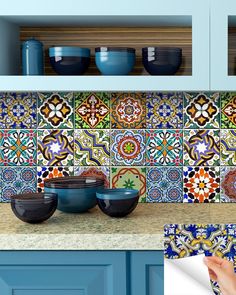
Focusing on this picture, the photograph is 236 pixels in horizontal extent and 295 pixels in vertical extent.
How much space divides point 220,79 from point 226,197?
64 cm

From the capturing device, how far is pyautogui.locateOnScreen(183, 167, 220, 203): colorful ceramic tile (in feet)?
8.74

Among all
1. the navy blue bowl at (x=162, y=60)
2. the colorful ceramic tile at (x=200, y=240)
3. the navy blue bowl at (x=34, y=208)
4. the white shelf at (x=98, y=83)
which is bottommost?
the colorful ceramic tile at (x=200, y=240)

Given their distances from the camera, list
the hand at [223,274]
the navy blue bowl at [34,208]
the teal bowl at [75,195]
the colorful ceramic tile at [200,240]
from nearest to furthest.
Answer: the hand at [223,274]
the colorful ceramic tile at [200,240]
the navy blue bowl at [34,208]
the teal bowl at [75,195]

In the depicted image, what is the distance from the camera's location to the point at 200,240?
1.93 m

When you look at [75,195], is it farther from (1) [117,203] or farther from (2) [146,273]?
(2) [146,273]

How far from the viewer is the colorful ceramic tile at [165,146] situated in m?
2.66

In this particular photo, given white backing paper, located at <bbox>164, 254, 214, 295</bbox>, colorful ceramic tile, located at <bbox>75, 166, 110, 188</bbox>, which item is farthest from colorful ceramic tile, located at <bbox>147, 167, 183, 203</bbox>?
white backing paper, located at <bbox>164, 254, 214, 295</bbox>

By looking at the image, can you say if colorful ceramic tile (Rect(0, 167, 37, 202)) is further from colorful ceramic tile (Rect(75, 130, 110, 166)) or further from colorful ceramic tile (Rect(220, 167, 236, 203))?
colorful ceramic tile (Rect(220, 167, 236, 203))

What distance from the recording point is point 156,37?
8.73 feet

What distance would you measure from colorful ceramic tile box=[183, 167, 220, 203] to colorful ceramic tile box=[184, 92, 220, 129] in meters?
0.21

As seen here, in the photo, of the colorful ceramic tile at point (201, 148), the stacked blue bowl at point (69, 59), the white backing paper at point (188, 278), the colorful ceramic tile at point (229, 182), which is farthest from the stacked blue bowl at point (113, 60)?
the white backing paper at point (188, 278)

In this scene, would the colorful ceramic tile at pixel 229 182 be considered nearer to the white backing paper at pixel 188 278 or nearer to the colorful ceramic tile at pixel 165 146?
the colorful ceramic tile at pixel 165 146

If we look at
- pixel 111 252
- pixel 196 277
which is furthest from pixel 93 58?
pixel 196 277

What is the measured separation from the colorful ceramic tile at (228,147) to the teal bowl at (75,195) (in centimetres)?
63
